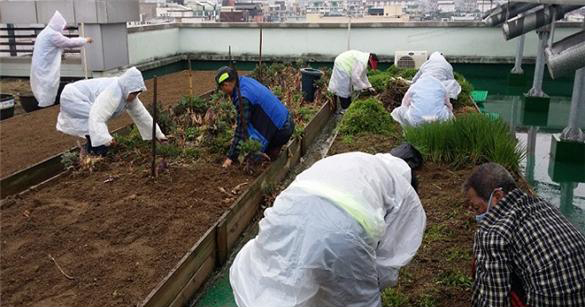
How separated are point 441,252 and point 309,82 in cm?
539

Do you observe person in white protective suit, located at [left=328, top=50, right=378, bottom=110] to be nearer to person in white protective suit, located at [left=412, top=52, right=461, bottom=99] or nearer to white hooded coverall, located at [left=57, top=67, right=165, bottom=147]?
person in white protective suit, located at [left=412, top=52, right=461, bottom=99]

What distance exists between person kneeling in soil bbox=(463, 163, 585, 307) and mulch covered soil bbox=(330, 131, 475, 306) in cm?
82

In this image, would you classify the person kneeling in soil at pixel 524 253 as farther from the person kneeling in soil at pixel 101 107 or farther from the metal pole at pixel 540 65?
the metal pole at pixel 540 65

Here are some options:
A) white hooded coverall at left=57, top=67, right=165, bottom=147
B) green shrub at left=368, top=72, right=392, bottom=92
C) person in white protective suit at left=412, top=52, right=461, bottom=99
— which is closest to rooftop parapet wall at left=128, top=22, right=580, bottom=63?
green shrub at left=368, top=72, right=392, bottom=92

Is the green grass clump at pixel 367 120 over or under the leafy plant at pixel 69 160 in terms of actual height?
over

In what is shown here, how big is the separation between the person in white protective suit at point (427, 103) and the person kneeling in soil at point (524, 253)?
3527 millimetres

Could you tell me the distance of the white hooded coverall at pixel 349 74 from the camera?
26.5ft

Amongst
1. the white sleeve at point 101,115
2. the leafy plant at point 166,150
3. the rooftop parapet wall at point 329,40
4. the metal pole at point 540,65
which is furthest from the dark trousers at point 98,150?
the metal pole at point 540,65

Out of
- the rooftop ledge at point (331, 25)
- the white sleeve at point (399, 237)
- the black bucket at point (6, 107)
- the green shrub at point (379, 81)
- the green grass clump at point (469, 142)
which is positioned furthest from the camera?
the rooftop ledge at point (331, 25)

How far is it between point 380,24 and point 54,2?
287 inches

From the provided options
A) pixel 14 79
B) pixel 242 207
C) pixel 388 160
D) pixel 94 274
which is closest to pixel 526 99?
pixel 242 207

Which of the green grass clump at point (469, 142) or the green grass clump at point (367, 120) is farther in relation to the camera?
the green grass clump at point (367, 120)

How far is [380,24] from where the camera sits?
12.8 m

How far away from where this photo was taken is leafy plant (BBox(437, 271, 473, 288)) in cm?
312
